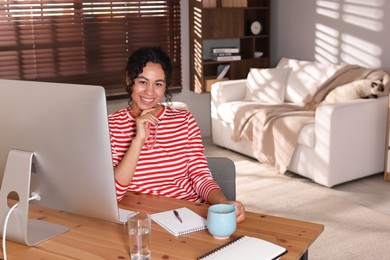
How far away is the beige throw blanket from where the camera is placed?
4371mm

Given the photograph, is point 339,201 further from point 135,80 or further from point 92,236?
point 92,236

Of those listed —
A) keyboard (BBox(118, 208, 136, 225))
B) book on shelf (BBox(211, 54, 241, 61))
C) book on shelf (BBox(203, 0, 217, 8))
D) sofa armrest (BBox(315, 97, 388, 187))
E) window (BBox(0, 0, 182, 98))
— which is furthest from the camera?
book on shelf (BBox(211, 54, 241, 61))

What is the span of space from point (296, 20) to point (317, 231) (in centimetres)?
435

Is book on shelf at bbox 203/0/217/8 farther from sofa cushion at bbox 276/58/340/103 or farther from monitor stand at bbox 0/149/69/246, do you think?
monitor stand at bbox 0/149/69/246

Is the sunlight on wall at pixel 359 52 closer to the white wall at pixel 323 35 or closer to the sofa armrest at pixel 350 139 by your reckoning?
the white wall at pixel 323 35

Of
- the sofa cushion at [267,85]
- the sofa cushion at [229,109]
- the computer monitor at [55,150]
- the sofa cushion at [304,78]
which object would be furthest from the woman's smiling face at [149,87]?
the sofa cushion at [267,85]

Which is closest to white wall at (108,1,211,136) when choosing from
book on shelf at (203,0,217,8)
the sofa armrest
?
book on shelf at (203,0,217,8)

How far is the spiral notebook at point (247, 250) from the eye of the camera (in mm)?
1443

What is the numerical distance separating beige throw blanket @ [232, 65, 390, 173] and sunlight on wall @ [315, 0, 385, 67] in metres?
0.28

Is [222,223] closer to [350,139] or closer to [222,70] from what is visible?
[350,139]

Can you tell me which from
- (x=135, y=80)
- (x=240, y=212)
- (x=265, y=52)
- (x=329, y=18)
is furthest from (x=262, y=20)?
(x=240, y=212)

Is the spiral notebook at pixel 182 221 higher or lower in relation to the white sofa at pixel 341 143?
higher

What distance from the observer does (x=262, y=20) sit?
6.01 metres

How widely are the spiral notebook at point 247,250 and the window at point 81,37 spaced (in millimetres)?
3726
